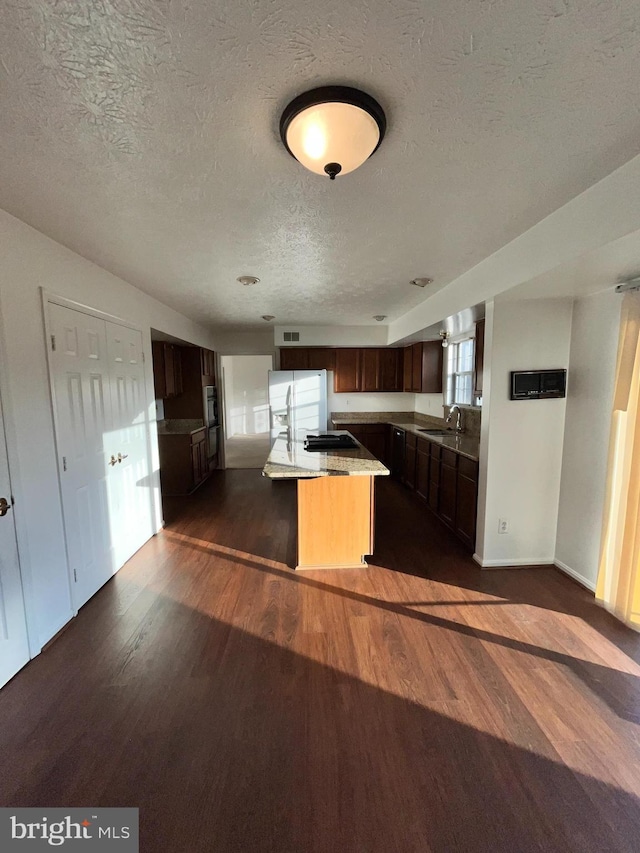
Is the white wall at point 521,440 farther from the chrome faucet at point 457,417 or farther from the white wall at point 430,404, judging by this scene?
the white wall at point 430,404

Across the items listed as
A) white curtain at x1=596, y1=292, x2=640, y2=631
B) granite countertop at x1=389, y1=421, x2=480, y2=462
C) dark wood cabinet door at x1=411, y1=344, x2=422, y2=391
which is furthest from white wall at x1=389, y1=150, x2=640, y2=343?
dark wood cabinet door at x1=411, y1=344, x2=422, y2=391

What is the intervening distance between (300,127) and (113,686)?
2.62 m

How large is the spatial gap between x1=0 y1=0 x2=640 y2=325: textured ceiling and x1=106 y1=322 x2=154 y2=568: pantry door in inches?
37.9

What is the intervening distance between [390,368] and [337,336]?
107 centimetres

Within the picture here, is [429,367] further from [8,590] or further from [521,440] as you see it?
[8,590]

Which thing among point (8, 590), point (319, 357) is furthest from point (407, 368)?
point (8, 590)

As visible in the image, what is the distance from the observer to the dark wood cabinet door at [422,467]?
4316mm

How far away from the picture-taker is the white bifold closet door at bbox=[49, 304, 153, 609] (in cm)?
230

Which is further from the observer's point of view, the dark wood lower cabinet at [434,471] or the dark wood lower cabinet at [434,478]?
the dark wood lower cabinet at [434,478]

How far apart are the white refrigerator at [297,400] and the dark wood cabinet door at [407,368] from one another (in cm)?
134

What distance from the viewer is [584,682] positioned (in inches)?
70.7

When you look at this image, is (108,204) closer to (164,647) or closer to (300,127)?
(300,127)

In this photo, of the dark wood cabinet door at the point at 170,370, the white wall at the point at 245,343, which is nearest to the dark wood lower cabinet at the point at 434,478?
the white wall at the point at 245,343

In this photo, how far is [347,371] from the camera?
19.5 feet
